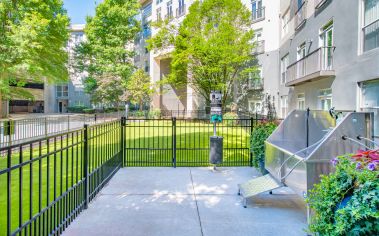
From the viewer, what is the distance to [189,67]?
23562 millimetres

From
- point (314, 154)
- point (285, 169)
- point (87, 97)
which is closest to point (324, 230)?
point (314, 154)

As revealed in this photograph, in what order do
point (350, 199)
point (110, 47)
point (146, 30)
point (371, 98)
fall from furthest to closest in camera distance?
point (146, 30), point (110, 47), point (371, 98), point (350, 199)

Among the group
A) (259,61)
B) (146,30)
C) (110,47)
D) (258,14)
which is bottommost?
(259,61)

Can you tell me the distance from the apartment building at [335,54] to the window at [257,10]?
229 inches

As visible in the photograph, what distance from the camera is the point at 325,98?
12.1m

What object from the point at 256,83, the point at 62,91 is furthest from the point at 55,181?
the point at 62,91

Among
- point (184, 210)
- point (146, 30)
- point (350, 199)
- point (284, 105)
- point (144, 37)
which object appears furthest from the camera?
point (144, 37)

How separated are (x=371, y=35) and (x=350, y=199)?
824 cm

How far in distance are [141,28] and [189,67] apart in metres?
14.5

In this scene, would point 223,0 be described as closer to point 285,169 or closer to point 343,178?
point 285,169

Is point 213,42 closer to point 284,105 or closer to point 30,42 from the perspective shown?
point 284,105

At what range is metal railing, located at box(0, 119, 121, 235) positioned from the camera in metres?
2.69

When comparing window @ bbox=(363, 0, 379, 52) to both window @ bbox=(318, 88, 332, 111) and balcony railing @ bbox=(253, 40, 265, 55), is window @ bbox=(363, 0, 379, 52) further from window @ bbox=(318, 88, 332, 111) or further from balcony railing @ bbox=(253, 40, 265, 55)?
balcony railing @ bbox=(253, 40, 265, 55)

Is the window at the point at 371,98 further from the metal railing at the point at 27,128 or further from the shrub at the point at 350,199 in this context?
the metal railing at the point at 27,128
